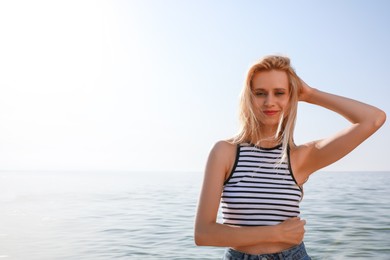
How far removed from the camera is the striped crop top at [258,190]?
2957mm

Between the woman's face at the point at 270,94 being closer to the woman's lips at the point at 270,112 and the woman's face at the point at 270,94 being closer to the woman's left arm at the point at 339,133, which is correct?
the woman's lips at the point at 270,112

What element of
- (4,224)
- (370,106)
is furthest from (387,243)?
(4,224)

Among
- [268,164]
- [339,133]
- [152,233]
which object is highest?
[339,133]

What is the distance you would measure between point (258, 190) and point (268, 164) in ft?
0.63

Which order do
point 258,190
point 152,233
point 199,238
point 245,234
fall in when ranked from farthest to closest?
point 152,233 → point 258,190 → point 199,238 → point 245,234

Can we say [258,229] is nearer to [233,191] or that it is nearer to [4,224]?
[233,191]

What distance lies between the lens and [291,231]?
2.84 m

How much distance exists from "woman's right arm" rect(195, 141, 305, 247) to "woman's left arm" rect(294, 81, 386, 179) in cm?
48

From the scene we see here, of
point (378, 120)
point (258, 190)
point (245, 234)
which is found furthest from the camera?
point (378, 120)

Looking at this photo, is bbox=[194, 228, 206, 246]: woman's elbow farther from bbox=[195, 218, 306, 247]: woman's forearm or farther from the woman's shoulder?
the woman's shoulder

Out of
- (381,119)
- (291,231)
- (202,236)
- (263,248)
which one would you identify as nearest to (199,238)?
(202,236)

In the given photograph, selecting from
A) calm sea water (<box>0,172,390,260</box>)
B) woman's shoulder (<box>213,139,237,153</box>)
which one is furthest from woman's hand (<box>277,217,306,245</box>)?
calm sea water (<box>0,172,390,260</box>)

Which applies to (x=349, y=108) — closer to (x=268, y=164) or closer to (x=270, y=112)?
(x=270, y=112)

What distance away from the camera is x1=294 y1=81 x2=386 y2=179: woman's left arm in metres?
3.15
